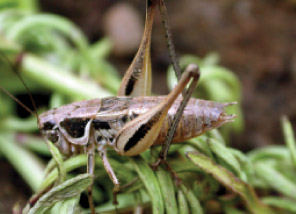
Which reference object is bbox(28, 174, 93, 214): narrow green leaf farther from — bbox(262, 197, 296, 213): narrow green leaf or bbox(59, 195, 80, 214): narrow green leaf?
bbox(262, 197, 296, 213): narrow green leaf

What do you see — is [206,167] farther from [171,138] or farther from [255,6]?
[255,6]

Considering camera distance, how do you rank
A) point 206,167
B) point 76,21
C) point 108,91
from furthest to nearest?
point 76,21, point 108,91, point 206,167

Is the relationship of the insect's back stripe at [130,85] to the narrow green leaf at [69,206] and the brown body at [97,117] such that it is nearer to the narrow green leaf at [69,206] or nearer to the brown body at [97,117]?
the brown body at [97,117]

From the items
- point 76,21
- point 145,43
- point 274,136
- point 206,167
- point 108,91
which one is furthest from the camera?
point 76,21

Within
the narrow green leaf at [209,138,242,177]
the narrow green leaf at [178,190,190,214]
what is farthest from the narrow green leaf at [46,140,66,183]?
the narrow green leaf at [209,138,242,177]

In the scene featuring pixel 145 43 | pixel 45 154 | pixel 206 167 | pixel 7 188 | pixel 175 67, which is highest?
pixel 145 43

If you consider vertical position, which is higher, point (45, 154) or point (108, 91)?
point (108, 91)

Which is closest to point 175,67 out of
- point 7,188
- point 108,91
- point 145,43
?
point 145,43
